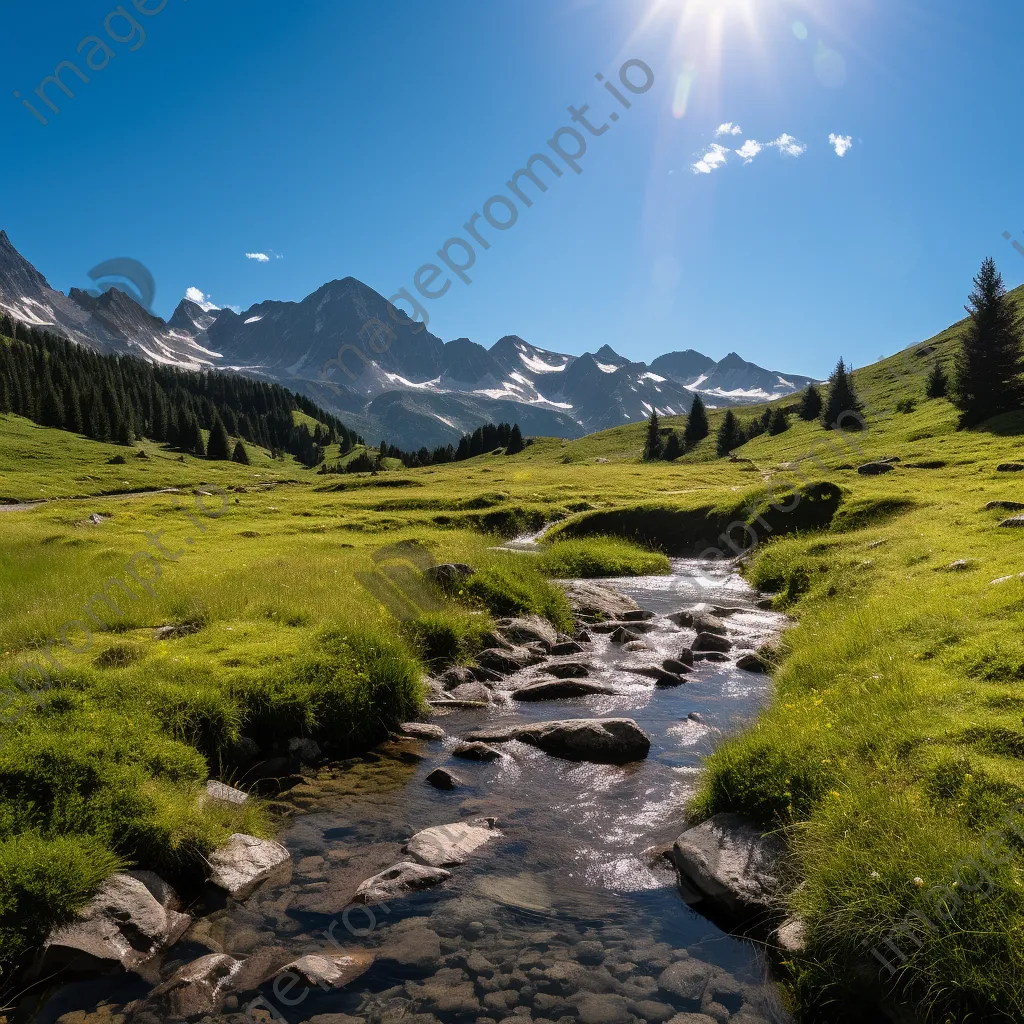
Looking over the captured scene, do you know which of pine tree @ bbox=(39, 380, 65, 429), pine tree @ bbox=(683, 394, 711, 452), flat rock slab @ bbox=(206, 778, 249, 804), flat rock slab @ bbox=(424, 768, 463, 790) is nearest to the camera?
flat rock slab @ bbox=(206, 778, 249, 804)

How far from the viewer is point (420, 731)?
13266 mm

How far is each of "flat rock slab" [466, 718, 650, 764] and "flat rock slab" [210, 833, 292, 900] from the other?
482cm

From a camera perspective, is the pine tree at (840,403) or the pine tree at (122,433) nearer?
the pine tree at (840,403)

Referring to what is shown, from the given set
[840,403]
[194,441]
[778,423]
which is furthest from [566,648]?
[194,441]

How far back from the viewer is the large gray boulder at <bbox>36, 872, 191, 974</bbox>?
22.0 ft

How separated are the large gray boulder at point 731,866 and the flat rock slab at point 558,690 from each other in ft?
23.7

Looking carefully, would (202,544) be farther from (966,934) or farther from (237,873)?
(966,934)

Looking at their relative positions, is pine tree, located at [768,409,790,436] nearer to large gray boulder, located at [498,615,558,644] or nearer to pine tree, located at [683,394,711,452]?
pine tree, located at [683,394,711,452]

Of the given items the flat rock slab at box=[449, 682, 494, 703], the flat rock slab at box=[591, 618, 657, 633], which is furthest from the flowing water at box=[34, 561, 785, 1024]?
the flat rock slab at box=[591, 618, 657, 633]

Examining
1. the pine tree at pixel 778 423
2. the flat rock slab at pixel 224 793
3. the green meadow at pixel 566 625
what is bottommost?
the flat rock slab at pixel 224 793

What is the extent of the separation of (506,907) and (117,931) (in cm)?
441

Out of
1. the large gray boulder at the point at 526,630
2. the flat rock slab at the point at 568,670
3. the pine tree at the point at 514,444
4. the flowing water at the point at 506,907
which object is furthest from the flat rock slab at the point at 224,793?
the pine tree at the point at 514,444

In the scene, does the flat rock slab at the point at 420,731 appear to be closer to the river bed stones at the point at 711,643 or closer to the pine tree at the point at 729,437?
the river bed stones at the point at 711,643

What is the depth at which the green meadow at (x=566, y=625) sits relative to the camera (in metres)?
6.21
